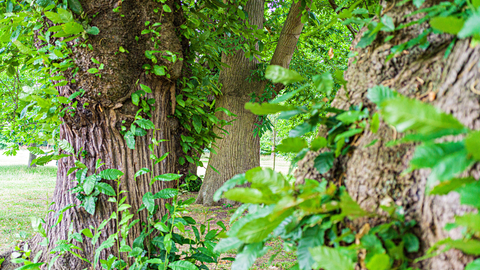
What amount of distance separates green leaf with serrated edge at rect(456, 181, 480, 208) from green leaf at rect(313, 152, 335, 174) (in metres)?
0.36

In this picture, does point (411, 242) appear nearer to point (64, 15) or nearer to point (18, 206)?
point (64, 15)

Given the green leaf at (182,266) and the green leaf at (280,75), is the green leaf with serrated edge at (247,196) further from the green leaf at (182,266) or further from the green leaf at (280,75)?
the green leaf at (182,266)

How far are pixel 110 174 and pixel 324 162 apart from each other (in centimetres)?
144

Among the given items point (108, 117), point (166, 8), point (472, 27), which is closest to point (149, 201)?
point (108, 117)

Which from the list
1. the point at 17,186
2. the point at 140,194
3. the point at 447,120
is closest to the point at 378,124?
the point at 447,120

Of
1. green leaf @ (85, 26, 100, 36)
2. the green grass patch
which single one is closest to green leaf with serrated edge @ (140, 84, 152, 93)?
green leaf @ (85, 26, 100, 36)

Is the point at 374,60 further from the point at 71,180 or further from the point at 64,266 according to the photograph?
the point at 64,266

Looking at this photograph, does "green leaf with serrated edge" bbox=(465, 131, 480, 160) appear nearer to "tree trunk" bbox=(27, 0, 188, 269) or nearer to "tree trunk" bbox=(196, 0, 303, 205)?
"tree trunk" bbox=(27, 0, 188, 269)

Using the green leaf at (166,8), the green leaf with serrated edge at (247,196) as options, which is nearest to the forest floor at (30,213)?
the green leaf at (166,8)

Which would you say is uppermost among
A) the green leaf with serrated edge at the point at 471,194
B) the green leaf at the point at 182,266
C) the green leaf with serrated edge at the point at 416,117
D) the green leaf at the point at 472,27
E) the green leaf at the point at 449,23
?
the green leaf at the point at 449,23

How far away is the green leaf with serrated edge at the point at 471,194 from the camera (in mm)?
459

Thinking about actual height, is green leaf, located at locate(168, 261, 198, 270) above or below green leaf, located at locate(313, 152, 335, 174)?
below

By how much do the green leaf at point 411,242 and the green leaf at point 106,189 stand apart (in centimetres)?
163

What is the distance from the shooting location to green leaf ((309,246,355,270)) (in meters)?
0.61
